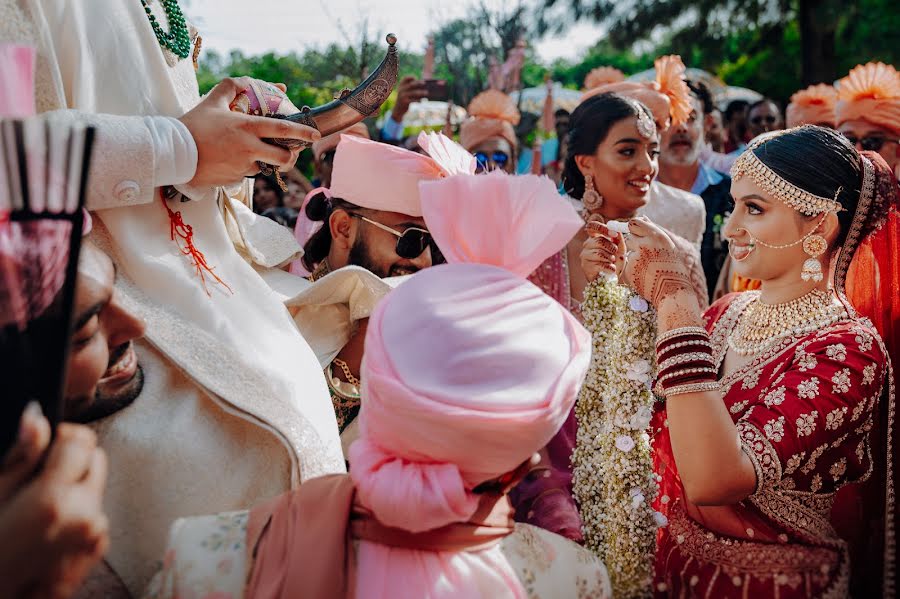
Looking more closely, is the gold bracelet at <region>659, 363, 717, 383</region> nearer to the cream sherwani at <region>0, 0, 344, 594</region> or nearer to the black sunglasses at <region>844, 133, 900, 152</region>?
the cream sherwani at <region>0, 0, 344, 594</region>

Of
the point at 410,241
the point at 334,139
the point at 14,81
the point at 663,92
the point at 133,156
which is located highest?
the point at 14,81

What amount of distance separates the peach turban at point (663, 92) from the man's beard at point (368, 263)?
167cm

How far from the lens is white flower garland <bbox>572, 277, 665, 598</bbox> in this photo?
2047mm

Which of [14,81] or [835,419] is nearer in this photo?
[14,81]

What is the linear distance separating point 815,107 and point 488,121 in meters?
2.42

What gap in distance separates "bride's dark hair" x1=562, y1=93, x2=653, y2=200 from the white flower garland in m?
1.41

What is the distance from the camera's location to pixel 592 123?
3436mm

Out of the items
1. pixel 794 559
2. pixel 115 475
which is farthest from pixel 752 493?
pixel 115 475

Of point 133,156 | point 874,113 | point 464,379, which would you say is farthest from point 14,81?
point 874,113

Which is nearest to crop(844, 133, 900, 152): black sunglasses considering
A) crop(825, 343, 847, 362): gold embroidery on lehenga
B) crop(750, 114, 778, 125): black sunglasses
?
crop(750, 114, 778, 125): black sunglasses

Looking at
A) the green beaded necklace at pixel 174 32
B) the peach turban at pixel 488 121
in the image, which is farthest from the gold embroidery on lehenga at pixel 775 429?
the peach turban at pixel 488 121

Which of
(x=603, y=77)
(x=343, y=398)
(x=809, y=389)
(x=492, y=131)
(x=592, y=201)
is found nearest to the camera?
(x=809, y=389)

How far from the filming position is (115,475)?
1419 millimetres

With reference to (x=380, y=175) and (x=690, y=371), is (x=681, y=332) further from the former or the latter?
(x=380, y=175)
